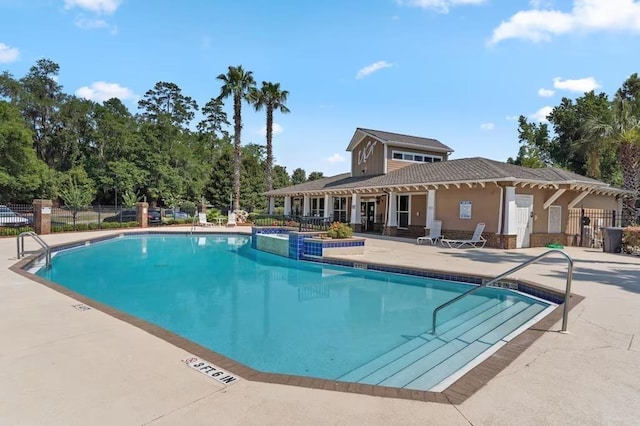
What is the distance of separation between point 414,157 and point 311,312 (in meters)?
18.2

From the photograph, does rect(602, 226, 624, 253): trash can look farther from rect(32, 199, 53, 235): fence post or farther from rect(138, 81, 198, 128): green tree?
rect(138, 81, 198, 128): green tree

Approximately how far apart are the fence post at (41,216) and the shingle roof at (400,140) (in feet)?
57.7

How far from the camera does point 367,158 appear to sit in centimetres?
2409

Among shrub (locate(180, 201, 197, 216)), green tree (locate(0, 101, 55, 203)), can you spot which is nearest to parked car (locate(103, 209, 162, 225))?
green tree (locate(0, 101, 55, 203))

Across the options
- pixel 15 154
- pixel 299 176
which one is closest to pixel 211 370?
pixel 15 154

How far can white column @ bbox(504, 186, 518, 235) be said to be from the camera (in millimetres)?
14688

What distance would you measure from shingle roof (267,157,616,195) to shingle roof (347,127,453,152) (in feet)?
5.33

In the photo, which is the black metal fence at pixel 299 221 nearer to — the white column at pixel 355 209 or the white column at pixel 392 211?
the white column at pixel 355 209

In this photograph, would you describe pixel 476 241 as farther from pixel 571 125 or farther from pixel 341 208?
pixel 571 125

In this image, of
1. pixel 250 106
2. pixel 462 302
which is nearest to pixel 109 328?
pixel 462 302

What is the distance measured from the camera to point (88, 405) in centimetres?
287

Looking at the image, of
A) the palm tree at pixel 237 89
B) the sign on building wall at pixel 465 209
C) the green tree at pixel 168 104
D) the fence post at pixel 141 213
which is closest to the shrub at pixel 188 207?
the palm tree at pixel 237 89

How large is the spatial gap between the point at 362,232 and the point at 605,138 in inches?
561

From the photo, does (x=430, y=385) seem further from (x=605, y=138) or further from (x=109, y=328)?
(x=605, y=138)
